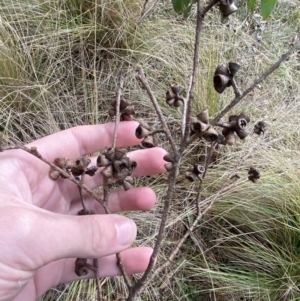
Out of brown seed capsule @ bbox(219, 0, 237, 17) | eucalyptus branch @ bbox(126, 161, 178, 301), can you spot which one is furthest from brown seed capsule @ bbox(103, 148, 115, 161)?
brown seed capsule @ bbox(219, 0, 237, 17)

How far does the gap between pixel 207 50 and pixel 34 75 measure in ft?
2.43

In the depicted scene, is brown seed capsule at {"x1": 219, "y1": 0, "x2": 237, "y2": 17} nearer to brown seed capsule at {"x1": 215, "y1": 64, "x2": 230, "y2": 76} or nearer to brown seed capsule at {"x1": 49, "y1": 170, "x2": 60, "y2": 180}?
brown seed capsule at {"x1": 215, "y1": 64, "x2": 230, "y2": 76}

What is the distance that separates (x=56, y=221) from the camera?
2.59ft

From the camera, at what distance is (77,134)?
1.16 metres

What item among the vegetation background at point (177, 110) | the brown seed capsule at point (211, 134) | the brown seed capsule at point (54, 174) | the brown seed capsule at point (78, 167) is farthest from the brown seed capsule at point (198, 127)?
the vegetation background at point (177, 110)

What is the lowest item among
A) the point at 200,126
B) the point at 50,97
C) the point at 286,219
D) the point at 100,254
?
the point at 286,219

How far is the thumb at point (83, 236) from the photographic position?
2.56 ft

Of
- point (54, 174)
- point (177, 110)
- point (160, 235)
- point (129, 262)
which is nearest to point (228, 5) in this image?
point (160, 235)

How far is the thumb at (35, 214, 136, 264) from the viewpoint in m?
0.78

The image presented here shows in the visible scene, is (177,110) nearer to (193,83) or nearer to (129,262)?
(129,262)

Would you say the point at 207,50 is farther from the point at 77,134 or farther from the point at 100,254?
the point at 100,254

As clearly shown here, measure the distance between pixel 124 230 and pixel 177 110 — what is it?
102 cm

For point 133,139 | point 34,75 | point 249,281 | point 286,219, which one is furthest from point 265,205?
point 34,75

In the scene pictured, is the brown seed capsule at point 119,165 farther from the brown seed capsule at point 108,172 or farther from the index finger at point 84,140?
the index finger at point 84,140
